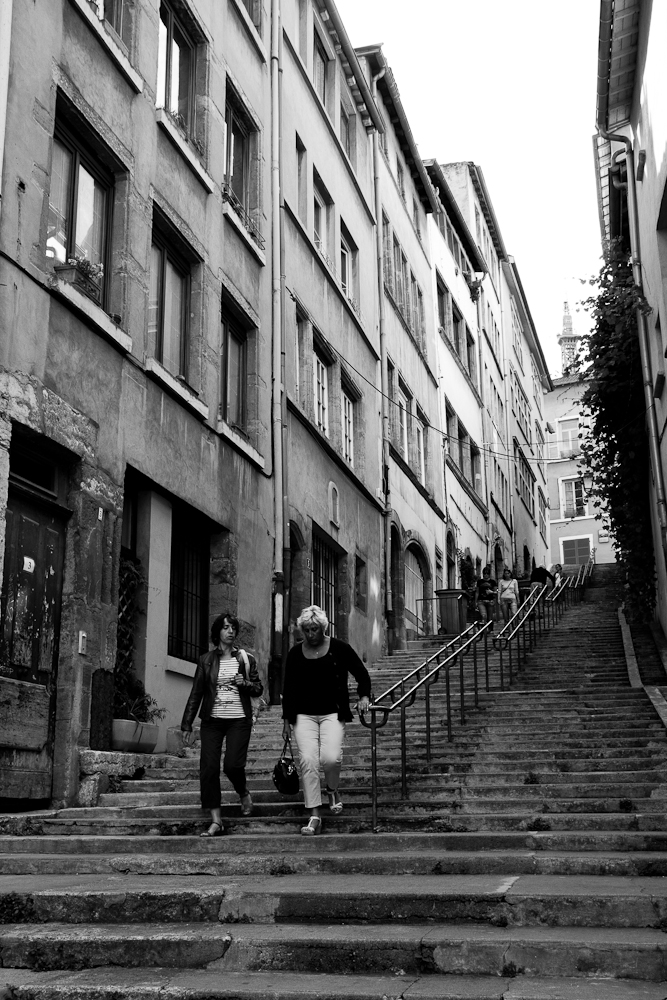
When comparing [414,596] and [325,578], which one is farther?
[414,596]

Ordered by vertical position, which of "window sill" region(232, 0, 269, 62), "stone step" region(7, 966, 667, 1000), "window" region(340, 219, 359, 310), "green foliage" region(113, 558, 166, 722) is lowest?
"stone step" region(7, 966, 667, 1000)

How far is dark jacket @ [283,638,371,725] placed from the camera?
28.6ft

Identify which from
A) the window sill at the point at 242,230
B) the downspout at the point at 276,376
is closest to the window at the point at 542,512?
the downspout at the point at 276,376

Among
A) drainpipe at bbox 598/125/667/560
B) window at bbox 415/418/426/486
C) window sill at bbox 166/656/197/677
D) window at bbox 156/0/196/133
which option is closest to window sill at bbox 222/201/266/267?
window at bbox 156/0/196/133

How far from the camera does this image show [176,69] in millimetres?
14602

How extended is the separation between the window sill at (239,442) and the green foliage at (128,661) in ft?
8.73

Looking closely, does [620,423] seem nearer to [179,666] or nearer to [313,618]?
[179,666]

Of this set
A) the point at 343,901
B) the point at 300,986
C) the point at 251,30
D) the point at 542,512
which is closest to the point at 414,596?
the point at 251,30

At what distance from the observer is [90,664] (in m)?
10.3

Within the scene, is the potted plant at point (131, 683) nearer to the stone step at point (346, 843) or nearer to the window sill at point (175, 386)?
the window sill at point (175, 386)

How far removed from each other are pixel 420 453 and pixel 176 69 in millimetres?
13542

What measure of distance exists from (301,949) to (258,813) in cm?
347

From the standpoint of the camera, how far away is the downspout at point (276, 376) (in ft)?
→ 50.2

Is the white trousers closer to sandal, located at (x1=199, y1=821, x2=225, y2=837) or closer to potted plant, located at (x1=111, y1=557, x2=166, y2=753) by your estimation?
sandal, located at (x1=199, y1=821, x2=225, y2=837)
